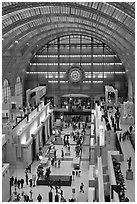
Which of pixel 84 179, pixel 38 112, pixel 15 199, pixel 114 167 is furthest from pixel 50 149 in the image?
pixel 114 167

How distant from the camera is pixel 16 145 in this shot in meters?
36.2

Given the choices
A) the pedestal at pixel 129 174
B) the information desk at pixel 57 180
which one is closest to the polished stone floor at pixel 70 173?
the pedestal at pixel 129 174


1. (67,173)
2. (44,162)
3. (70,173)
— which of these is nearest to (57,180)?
(67,173)

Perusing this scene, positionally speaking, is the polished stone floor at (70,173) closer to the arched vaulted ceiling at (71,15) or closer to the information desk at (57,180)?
the information desk at (57,180)

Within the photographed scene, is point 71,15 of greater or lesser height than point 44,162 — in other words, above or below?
above

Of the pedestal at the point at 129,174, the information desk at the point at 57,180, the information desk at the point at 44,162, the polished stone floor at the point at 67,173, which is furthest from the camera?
the information desk at the point at 44,162

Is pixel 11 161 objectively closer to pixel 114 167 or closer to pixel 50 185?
pixel 50 185

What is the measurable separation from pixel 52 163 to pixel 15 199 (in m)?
10.3

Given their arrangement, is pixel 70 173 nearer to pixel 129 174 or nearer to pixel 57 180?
pixel 57 180

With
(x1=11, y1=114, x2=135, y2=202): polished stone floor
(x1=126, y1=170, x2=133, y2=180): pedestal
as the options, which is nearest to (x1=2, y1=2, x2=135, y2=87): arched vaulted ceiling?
(x1=11, y1=114, x2=135, y2=202): polished stone floor

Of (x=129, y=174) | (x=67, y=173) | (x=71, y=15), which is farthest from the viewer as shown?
(x=71, y=15)

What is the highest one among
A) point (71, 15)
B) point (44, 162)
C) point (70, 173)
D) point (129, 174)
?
point (71, 15)

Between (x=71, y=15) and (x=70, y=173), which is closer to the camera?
(x=70, y=173)

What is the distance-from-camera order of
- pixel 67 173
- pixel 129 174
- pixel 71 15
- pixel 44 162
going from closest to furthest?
pixel 129 174 < pixel 67 173 < pixel 71 15 < pixel 44 162
